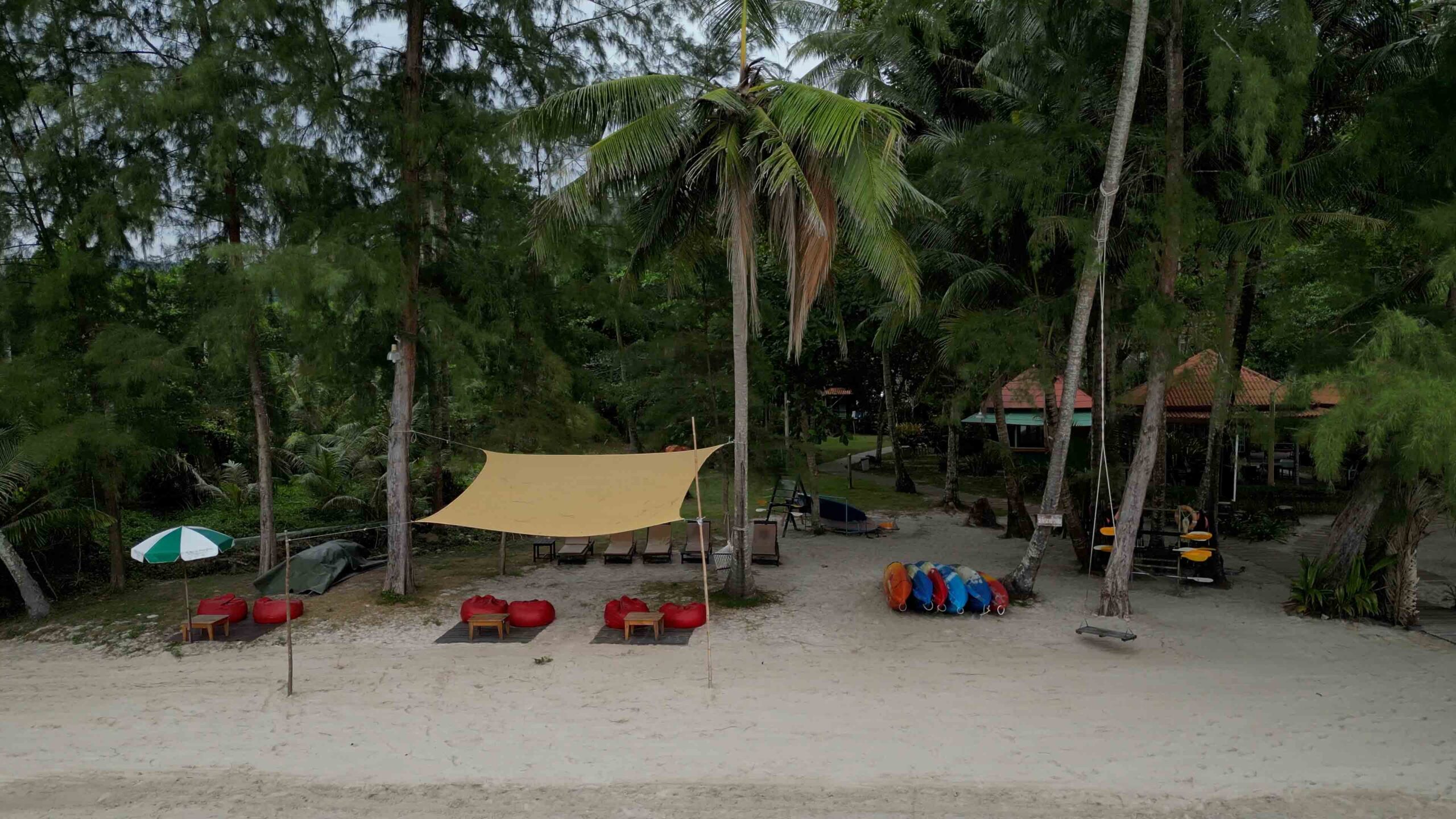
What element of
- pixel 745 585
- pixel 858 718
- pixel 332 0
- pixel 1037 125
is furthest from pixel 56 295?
pixel 1037 125

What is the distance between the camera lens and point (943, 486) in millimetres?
24156

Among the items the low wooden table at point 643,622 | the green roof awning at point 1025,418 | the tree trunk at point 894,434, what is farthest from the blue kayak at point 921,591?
the green roof awning at point 1025,418

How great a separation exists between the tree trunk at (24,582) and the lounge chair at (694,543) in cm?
926

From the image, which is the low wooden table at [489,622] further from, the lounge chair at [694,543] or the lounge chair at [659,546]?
the lounge chair at [659,546]

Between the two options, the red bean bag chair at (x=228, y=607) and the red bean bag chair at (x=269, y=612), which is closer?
the red bean bag chair at (x=228, y=607)

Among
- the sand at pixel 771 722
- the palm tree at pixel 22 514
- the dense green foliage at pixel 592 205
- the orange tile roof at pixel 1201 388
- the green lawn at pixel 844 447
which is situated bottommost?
the sand at pixel 771 722

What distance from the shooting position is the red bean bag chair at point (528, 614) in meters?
10.6

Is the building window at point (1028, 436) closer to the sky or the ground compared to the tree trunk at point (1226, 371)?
closer to the ground

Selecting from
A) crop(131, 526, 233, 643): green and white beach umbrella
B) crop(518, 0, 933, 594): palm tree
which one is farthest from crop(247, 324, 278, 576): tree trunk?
crop(518, 0, 933, 594): palm tree

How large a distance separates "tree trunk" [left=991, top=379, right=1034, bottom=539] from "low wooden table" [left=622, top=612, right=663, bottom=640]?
780 centimetres

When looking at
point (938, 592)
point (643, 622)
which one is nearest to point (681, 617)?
point (643, 622)

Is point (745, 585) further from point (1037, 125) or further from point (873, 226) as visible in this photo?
point (1037, 125)

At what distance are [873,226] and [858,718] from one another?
18.5 ft

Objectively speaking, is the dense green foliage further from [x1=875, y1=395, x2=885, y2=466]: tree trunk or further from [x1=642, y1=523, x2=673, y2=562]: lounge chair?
[x1=875, y1=395, x2=885, y2=466]: tree trunk
